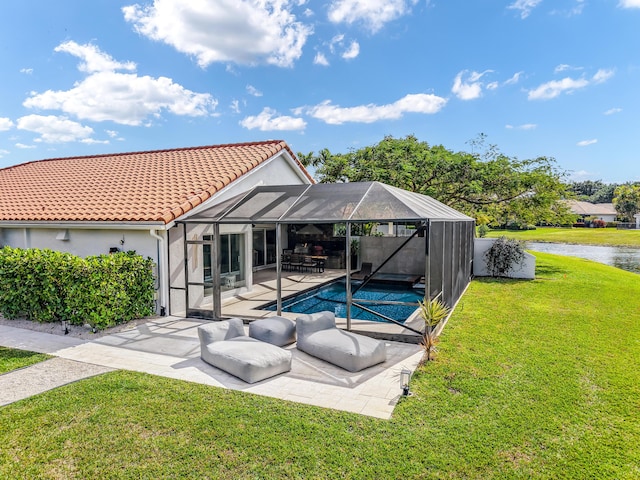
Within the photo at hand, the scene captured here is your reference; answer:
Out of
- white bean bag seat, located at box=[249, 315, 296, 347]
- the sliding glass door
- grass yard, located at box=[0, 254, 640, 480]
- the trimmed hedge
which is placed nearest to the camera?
grass yard, located at box=[0, 254, 640, 480]

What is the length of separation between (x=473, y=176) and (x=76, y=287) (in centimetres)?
2063

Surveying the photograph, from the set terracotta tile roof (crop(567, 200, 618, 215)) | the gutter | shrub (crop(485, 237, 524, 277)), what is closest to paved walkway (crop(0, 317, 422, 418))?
the gutter

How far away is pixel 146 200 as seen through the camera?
1225cm

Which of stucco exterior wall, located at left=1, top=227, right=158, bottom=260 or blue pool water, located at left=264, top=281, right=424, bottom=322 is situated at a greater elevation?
stucco exterior wall, located at left=1, top=227, right=158, bottom=260

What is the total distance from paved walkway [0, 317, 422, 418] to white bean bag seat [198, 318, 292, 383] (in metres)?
0.16

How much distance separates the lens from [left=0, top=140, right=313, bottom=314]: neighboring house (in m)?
11.2

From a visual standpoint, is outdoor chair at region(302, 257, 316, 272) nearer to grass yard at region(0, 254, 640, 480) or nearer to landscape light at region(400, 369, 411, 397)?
grass yard at region(0, 254, 640, 480)

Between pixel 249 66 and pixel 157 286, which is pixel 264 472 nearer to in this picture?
pixel 157 286

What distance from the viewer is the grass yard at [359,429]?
4.51 metres

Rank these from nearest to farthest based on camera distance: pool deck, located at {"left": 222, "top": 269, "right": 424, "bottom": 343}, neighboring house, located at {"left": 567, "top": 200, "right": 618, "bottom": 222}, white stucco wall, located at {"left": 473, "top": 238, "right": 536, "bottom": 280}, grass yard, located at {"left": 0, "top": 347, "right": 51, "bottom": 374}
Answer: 1. grass yard, located at {"left": 0, "top": 347, "right": 51, "bottom": 374}
2. pool deck, located at {"left": 222, "top": 269, "right": 424, "bottom": 343}
3. white stucco wall, located at {"left": 473, "top": 238, "right": 536, "bottom": 280}
4. neighboring house, located at {"left": 567, "top": 200, "right": 618, "bottom": 222}

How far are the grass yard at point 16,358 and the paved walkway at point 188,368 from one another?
234 millimetres

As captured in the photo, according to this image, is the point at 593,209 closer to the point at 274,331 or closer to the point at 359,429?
the point at 274,331

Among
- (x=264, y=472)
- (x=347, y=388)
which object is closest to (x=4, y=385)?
(x=264, y=472)

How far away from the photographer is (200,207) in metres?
11.9
